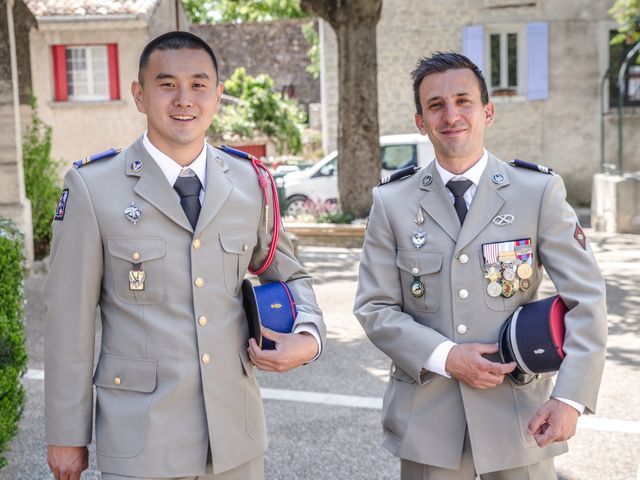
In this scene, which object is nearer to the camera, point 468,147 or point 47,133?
point 468,147

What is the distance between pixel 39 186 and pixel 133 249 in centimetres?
1003

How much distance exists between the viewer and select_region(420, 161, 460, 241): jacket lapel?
3.18m

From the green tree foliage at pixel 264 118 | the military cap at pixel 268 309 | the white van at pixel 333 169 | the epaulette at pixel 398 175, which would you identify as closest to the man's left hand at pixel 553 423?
the military cap at pixel 268 309

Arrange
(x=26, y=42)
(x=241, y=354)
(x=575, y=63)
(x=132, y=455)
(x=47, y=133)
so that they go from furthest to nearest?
(x=575, y=63), (x=26, y=42), (x=47, y=133), (x=241, y=354), (x=132, y=455)

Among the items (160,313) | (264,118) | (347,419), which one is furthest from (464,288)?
(264,118)

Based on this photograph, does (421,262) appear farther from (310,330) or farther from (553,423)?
(553,423)

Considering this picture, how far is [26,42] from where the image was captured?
1595 centimetres

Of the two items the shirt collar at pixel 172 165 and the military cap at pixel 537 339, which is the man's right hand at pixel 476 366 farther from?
the shirt collar at pixel 172 165

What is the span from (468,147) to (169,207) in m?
0.99

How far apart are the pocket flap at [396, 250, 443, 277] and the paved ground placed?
80.1 inches

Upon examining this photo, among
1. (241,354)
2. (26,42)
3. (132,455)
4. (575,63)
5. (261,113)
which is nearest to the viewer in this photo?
(132,455)

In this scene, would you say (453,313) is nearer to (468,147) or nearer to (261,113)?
(468,147)

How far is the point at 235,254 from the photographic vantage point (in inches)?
121

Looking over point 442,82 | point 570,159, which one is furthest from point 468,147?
point 570,159
